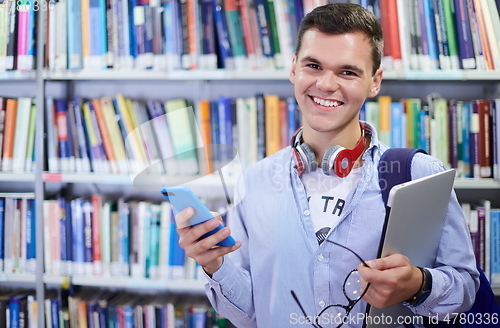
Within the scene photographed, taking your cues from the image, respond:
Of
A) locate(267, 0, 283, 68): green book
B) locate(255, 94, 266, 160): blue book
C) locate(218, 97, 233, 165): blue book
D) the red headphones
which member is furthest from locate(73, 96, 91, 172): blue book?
the red headphones

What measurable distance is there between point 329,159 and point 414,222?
0.26 m

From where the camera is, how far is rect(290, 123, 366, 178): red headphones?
3.29ft

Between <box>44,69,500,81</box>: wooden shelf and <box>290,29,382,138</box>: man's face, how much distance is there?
0.44 metres

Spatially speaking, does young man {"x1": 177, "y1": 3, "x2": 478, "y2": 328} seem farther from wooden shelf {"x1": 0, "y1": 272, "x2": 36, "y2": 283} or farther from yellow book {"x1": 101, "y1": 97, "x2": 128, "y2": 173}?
wooden shelf {"x1": 0, "y1": 272, "x2": 36, "y2": 283}

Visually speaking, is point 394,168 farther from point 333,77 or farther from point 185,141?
point 185,141

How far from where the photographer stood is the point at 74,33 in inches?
62.6

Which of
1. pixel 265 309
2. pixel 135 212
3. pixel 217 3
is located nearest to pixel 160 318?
pixel 135 212

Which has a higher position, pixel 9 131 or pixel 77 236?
pixel 9 131

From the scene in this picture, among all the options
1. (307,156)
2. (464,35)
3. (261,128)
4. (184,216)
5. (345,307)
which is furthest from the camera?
(261,128)

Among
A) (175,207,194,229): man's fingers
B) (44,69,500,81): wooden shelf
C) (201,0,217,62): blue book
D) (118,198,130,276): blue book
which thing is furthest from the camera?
(118,198,130,276): blue book

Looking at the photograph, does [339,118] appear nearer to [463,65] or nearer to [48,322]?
[463,65]

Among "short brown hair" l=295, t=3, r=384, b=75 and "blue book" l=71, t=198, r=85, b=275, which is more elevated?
"short brown hair" l=295, t=3, r=384, b=75

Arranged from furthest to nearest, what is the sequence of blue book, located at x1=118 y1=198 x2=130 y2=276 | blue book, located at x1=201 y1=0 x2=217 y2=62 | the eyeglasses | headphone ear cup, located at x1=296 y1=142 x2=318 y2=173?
1. blue book, located at x1=118 y1=198 x2=130 y2=276
2. blue book, located at x1=201 y1=0 x2=217 y2=62
3. headphone ear cup, located at x1=296 y1=142 x2=318 y2=173
4. the eyeglasses

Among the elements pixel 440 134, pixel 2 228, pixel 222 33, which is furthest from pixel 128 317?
pixel 440 134
